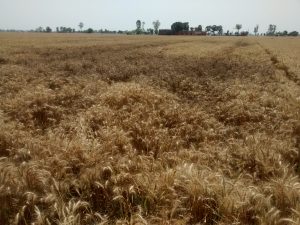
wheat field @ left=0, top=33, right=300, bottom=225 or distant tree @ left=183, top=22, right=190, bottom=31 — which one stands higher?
wheat field @ left=0, top=33, right=300, bottom=225

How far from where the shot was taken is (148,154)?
6676 mm

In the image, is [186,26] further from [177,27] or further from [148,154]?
[148,154]

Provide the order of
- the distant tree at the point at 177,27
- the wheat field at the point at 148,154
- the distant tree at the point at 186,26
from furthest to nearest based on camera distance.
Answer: the distant tree at the point at 186,26 < the distant tree at the point at 177,27 < the wheat field at the point at 148,154

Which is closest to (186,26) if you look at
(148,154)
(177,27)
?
(177,27)

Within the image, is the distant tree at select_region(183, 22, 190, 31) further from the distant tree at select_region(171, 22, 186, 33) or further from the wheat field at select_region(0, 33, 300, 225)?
the wheat field at select_region(0, 33, 300, 225)

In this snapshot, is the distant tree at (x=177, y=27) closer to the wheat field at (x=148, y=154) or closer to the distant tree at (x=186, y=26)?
the distant tree at (x=186, y=26)

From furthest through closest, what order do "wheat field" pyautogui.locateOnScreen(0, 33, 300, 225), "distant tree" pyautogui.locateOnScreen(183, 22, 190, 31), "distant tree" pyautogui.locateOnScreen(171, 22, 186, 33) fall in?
"distant tree" pyautogui.locateOnScreen(183, 22, 190, 31)
"distant tree" pyautogui.locateOnScreen(171, 22, 186, 33)
"wheat field" pyautogui.locateOnScreen(0, 33, 300, 225)

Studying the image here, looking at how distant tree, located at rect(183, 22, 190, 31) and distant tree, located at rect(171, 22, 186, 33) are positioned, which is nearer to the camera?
distant tree, located at rect(171, 22, 186, 33)

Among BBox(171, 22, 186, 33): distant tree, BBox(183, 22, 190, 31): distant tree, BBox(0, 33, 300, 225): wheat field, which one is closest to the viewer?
BBox(0, 33, 300, 225): wheat field

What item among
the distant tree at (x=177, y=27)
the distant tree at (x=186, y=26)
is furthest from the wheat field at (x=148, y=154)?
the distant tree at (x=186, y=26)

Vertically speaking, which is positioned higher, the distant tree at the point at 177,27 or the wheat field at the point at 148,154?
the wheat field at the point at 148,154

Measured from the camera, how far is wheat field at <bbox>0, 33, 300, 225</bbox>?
4418 mm

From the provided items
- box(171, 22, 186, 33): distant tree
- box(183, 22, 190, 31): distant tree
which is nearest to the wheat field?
box(171, 22, 186, 33): distant tree

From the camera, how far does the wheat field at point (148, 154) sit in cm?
442
